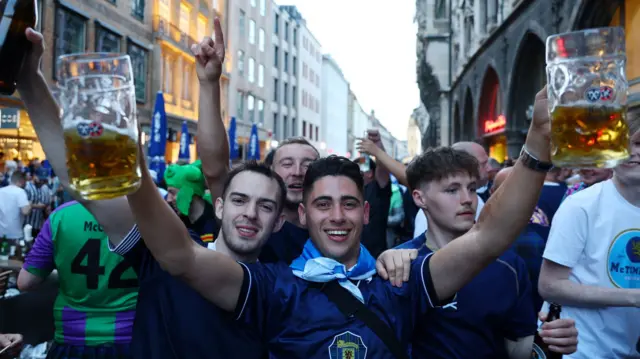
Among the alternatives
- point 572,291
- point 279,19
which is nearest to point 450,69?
point 279,19

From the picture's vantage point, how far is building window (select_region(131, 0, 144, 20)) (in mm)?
22139

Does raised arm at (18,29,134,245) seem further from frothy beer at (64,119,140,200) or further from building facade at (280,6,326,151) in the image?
building facade at (280,6,326,151)

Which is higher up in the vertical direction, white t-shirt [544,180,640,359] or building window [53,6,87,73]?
building window [53,6,87,73]

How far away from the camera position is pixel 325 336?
2.09 m

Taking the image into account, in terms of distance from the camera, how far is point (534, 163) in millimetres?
1988

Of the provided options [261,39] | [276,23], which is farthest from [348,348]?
[276,23]

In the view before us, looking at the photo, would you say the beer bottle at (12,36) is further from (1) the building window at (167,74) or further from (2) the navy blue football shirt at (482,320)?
(1) the building window at (167,74)

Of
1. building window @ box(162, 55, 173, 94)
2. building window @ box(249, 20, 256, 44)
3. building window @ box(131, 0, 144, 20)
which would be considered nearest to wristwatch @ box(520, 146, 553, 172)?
building window @ box(131, 0, 144, 20)

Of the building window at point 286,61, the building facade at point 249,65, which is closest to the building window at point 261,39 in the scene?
the building facade at point 249,65

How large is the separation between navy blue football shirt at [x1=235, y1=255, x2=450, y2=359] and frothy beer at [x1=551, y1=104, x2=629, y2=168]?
96cm

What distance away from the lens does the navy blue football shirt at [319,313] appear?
2072 millimetres

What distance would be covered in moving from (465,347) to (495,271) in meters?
0.42

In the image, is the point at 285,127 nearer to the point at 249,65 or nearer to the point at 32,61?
the point at 249,65

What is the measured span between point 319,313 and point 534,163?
1.03 meters
